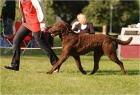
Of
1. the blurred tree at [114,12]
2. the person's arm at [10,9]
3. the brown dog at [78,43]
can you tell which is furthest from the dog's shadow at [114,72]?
the blurred tree at [114,12]

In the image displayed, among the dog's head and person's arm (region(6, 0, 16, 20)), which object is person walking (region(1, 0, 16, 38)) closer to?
person's arm (region(6, 0, 16, 20))

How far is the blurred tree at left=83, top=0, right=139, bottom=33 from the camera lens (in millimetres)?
56781

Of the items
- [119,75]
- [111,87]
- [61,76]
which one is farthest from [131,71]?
[111,87]

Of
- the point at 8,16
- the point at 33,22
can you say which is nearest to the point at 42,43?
the point at 33,22

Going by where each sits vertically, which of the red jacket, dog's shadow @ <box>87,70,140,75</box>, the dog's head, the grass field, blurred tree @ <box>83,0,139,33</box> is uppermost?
the red jacket

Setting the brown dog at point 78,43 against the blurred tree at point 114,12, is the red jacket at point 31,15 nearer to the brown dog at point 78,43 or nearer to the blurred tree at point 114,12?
the brown dog at point 78,43

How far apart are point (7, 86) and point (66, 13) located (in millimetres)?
51480

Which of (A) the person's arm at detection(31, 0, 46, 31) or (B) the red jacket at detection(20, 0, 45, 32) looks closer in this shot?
(A) the person's arm at detection(31, 0, 46, 31)

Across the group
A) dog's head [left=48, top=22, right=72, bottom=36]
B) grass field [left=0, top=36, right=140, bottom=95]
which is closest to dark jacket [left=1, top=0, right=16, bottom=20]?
grass field [left=0, top=36, right=140, bottom=95]

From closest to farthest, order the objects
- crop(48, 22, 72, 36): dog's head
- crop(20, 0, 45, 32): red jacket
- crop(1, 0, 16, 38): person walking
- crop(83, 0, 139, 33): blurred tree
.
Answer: crop(48, 22, 72, 36): dog's head → crop(20, 0, 45, 32): red jacket → crop(1, 0, 16, 38): person walking → crop(83, 0, 139, 33): blurred tree

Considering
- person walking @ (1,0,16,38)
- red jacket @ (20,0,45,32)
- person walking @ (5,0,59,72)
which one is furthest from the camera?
person walking @ (1,0,16,38)

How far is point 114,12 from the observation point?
60344 mm

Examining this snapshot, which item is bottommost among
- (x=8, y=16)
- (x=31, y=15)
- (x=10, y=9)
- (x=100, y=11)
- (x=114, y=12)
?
(x=114, y=12)

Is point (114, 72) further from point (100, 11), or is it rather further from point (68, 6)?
point (100, 11)
